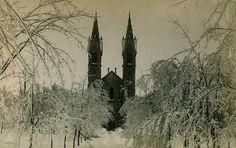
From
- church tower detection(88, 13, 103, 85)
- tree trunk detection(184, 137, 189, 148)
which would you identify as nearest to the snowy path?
church tower detection(88, 13, 103, 85)

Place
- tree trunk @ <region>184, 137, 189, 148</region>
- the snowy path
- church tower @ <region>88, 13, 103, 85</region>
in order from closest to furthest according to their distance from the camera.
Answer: church tower @ <region>88, 13, 103, 85</region> → tree trunk @ <region>184, 137, 189, 148</region> → the snowy path

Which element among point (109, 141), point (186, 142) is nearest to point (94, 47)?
point (186, 142)

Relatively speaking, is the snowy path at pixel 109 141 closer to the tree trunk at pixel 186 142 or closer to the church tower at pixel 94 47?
the church tower at pixel 94 47

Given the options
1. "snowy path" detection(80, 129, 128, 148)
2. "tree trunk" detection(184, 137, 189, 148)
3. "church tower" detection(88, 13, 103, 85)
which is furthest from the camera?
"snowy path" detection(80, 129, 128, 148)

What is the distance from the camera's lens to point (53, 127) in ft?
20.8

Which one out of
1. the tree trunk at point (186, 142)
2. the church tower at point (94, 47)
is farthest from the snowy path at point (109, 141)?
the tree trunk at point (186, 142)

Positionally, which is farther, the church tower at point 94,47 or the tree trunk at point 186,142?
the tree trunk at point 186,142

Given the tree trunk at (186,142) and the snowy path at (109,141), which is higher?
the snowy path at (109,141)

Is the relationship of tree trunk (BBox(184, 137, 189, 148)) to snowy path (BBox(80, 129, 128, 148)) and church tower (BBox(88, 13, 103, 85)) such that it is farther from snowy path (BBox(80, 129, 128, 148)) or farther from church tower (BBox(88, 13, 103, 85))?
snowy path (BBox(80, 129, 128, 148))

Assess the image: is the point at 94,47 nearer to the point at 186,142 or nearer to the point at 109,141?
the point at 186,142

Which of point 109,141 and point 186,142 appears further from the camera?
point 109,141

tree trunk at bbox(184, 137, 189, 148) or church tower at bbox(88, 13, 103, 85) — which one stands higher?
church tower at bbox(88, 13, 103, 85)

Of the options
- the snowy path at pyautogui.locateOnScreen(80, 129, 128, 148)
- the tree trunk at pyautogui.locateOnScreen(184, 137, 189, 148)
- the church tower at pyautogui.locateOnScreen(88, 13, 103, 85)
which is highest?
the church tower at pyautogui.locateOnScreen(88, 13, 103, 85)

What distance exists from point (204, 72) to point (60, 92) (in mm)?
1870
